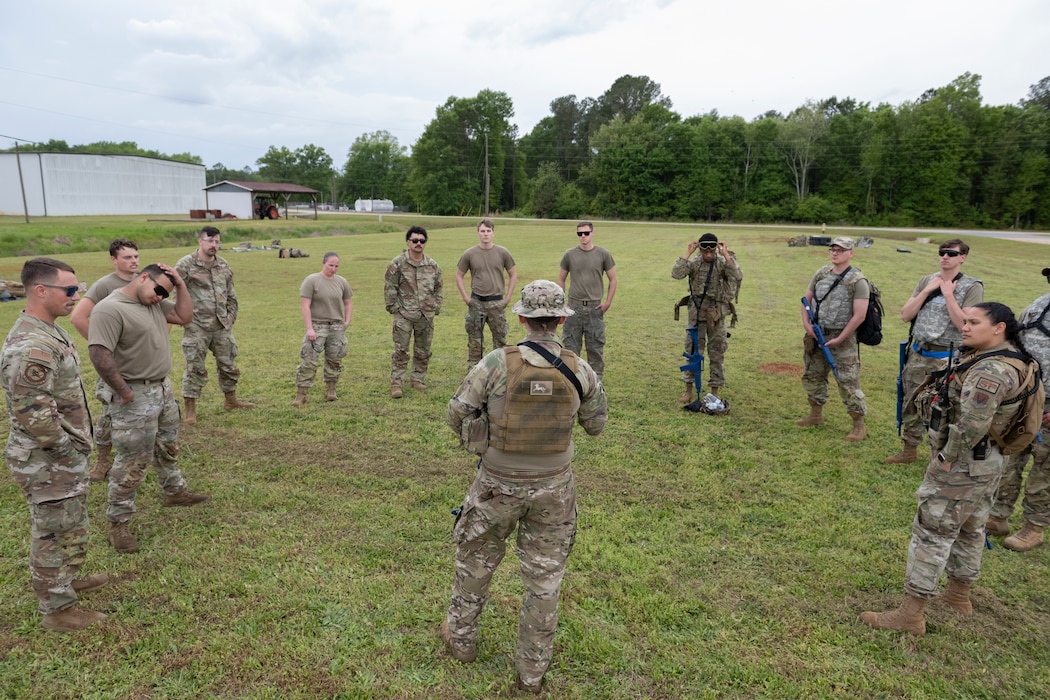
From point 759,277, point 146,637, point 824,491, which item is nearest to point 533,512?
point 146,637

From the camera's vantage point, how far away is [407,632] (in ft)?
12.9

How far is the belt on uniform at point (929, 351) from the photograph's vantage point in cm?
621

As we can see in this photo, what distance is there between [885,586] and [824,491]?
5.20ft

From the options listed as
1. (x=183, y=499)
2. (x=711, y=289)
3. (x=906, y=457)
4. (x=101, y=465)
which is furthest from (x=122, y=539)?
(x=906, y=457)

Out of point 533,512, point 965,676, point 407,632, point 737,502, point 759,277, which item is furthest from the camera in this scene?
point 759,277

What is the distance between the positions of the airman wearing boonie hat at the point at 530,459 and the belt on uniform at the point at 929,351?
189 inches

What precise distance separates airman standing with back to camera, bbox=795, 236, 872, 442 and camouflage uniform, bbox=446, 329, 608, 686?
4.89m

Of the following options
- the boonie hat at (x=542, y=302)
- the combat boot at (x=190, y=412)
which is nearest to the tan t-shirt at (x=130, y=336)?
the combat boot at (x=190, y=412)

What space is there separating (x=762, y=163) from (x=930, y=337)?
223 ft

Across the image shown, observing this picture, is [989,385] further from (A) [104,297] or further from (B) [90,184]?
(B) [90,184]

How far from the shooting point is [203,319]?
7.63 m

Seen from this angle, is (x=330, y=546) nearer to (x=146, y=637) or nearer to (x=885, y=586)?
(x=146, y=637)

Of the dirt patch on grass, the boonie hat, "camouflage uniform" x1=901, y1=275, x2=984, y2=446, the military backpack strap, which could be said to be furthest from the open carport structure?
the military backpack strap

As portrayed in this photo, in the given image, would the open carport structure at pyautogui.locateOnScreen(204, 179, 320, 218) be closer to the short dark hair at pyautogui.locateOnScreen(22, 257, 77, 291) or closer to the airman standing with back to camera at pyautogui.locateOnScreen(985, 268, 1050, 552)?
the short dark hair at pyautogui.locateOnScreen(22, 257, 77, 291)
